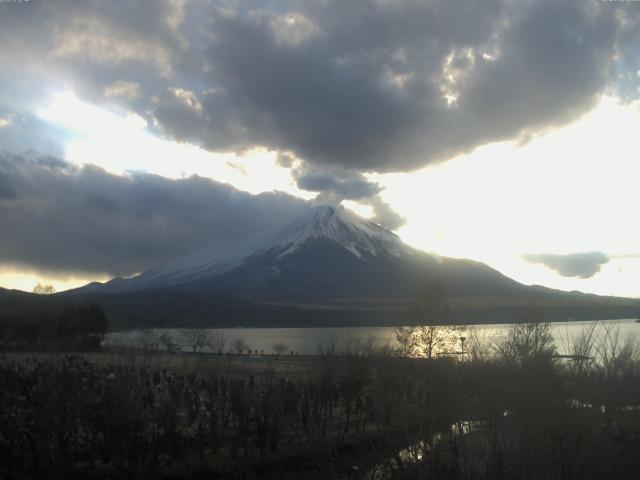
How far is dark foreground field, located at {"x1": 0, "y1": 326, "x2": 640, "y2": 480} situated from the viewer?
7.68 m

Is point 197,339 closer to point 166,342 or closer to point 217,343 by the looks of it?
point 217,343

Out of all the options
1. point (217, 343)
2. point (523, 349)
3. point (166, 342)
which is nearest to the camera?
point (523, 349)

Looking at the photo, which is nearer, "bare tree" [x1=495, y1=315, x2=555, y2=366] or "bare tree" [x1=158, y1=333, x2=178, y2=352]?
"bare tree" [x1=495, y1=315, x2=555, y2=366]

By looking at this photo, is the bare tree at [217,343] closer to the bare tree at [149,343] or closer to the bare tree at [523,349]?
the bare tree at [149,343]

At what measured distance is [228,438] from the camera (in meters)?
15.4

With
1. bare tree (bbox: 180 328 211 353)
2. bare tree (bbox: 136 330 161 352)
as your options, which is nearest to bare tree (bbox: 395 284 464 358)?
bare tree (bbox: 136 330 161 352)

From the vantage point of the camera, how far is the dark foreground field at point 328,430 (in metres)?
7.68

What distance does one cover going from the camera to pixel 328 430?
18969 millimetres

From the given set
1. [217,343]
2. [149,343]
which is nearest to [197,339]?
[217,343]

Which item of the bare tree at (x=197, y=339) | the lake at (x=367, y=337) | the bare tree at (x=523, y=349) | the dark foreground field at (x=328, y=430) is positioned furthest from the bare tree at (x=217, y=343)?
the dark foreground field at (x=328, y=430)

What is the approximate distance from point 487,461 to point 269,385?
9.53 metres

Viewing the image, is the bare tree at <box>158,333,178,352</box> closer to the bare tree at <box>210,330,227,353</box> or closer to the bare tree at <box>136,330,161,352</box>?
the bare tree at <box>136,330,161,352</box>

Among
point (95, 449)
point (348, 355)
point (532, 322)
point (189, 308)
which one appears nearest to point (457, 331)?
point (532, 322)

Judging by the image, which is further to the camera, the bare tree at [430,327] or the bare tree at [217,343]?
the bare tree at [217,343]
